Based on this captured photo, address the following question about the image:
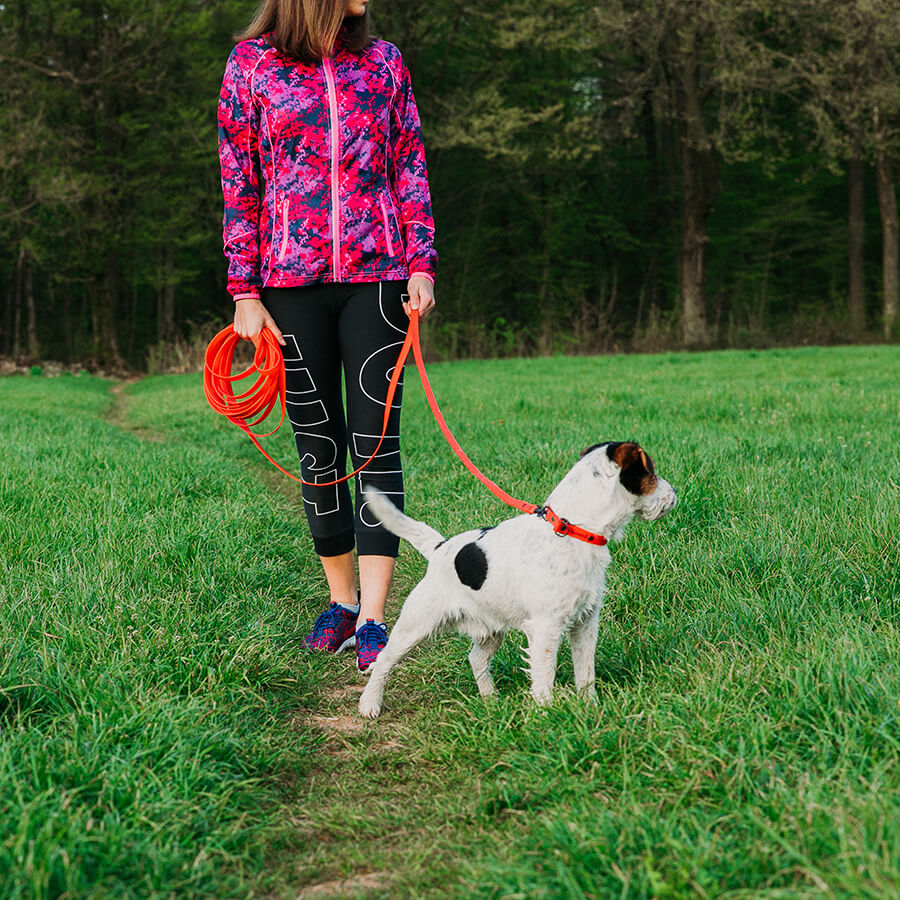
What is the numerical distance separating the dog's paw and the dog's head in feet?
3.46

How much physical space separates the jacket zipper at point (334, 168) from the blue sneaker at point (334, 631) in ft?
4.53

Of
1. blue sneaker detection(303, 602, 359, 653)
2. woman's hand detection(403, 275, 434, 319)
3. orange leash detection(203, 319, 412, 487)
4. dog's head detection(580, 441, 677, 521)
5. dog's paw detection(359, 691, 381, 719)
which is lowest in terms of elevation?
Answer: dog's paw detection(359, 691, 381, 719)

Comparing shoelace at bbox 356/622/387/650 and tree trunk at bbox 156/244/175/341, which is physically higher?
tree trunk at bbox 156/244/175/341

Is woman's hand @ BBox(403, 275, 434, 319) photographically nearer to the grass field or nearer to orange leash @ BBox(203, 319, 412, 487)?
orange leash @ BBox(203, 319, 412, 487)

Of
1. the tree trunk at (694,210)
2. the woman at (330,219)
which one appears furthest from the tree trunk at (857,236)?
the woman at (330,219)

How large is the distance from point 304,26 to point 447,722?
250 centimetres

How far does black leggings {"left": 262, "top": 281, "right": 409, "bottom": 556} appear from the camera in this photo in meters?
3.27

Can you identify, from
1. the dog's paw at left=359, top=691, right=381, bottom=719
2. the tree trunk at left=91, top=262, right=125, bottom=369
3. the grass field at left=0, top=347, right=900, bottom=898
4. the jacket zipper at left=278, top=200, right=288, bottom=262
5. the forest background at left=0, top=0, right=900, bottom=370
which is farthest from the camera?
the tree trunk at left=91, top=262, right=125, bottom=369

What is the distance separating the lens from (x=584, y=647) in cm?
273

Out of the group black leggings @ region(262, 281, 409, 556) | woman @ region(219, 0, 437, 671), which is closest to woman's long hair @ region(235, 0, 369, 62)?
woman @ region(219, 0, 437, 671)

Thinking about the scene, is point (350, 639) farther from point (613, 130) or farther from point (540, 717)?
point (613, 130)

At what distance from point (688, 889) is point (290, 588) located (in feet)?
8.51

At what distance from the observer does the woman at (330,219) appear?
313 centimetres

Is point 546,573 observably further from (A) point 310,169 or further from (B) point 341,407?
(A) point 310,169
